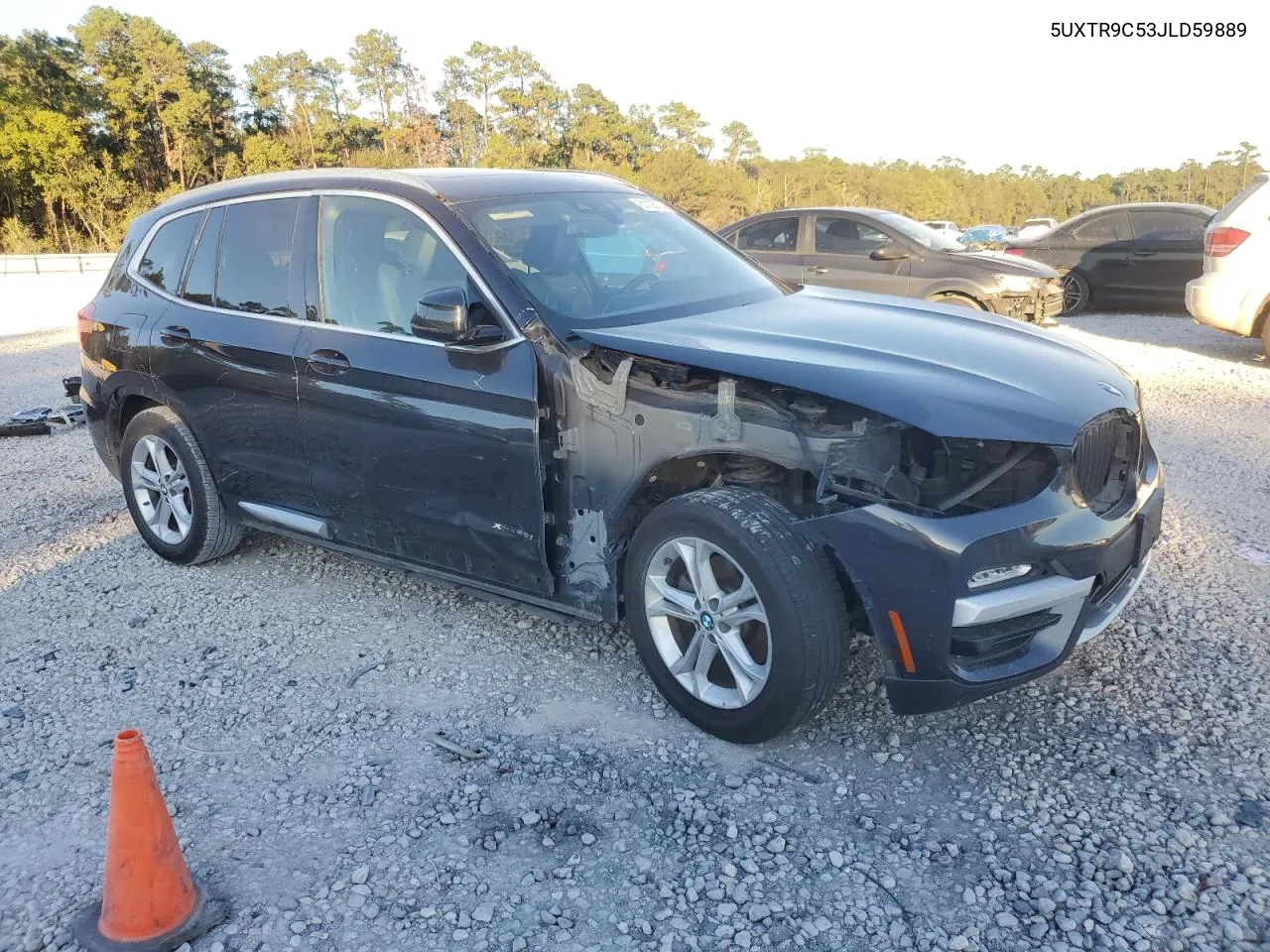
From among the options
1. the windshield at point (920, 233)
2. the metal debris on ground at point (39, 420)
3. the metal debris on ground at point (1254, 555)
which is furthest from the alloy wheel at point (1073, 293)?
the metal debris on ground at point (39, 420)

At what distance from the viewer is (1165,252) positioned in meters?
13.2

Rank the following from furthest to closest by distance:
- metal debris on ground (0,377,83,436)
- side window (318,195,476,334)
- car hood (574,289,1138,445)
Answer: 1. metal debris on ground (0,377,83,436)
2. side window (318,195,476,334)
3. car hood (574,289,1138,445)

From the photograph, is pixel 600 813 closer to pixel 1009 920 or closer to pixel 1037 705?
pixel 1009 920

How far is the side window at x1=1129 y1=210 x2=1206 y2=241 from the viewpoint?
13039 millimetres

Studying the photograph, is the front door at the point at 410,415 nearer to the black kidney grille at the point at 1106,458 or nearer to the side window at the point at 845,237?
the black kidney grille at the point at 1106,458

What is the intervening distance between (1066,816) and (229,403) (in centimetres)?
379

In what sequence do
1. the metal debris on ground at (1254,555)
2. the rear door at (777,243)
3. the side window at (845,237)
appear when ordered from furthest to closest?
the rear door at (777,243) < the side window at (845,237) < the metal debris on ground at (1254,555)

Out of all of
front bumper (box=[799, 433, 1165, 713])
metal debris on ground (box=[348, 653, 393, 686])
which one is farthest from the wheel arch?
metal debris on ground (box=[348, 653, 393, 686])

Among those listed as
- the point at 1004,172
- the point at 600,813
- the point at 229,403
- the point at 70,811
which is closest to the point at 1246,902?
the point at 600,813

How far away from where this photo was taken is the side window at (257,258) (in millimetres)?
4387

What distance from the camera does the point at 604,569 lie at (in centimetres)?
359

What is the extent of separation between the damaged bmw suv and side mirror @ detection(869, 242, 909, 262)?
20.6 ft

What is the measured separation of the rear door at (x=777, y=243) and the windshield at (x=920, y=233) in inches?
38.5

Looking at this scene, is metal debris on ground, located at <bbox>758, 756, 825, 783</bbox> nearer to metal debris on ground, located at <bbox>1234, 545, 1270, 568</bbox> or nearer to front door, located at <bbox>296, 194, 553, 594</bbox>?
front door, located at <bbox>296, 194, 553, 594</bbox>
